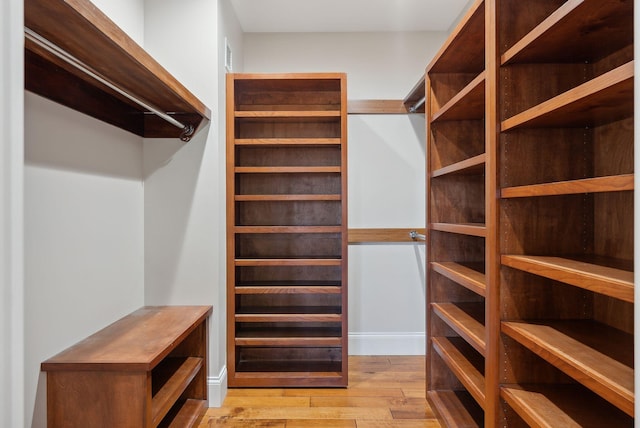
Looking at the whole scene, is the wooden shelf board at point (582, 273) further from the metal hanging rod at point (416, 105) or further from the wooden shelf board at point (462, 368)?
the metal hanging rod at point (416, 105)

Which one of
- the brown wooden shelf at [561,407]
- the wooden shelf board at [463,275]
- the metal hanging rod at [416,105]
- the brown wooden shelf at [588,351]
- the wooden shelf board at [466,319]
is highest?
the metal hanging rod at [416,105]

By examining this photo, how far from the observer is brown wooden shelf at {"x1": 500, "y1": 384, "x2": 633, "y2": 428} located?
123 centimetres

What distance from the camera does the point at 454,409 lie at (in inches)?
82.8

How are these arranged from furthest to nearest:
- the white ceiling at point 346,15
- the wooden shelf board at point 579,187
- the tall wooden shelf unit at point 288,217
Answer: the tall wooden shelf unit at point 288,217
the white ceiling at point 346,15
the wooden shelf board at point 579,187

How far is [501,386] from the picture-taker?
1496mm

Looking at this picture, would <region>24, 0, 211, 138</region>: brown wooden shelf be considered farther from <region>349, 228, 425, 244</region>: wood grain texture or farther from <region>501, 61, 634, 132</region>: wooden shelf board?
<region>349, 228, 425, 244</region>: wood grain texture

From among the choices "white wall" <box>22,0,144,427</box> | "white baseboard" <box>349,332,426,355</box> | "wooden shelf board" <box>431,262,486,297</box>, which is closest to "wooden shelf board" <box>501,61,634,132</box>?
"wooden shelf board" <box>431,262,486,297</box>

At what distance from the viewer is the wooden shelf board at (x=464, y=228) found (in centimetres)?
165

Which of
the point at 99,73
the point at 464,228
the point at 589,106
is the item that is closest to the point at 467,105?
the point at 464,228

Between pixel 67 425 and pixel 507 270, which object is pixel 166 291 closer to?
pixel 67 425

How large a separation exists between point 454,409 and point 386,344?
42.4 inches

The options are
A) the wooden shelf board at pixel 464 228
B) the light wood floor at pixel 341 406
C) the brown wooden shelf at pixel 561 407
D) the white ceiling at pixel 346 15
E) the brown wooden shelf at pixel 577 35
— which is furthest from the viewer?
the white ceiling at pixel 346 15
